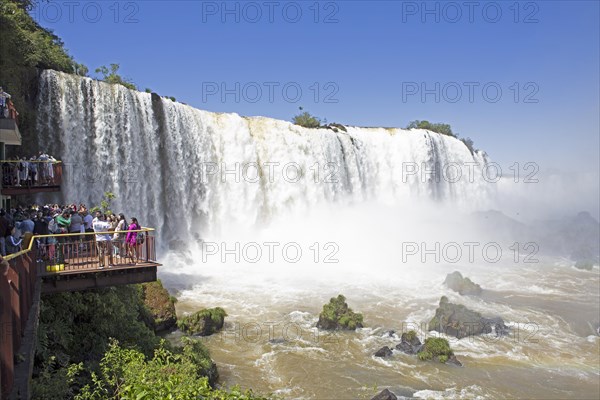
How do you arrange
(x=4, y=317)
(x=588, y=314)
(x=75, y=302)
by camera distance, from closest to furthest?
(x=4, y=317)
(x=75, y=302)
(x=588, y=314)

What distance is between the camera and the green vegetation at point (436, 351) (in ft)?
44.1

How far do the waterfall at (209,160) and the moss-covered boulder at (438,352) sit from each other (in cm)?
1714

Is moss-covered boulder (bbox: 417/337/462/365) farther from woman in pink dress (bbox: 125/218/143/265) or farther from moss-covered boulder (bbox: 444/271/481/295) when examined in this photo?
woman in pink dress (bbox: 125/218/143/265)

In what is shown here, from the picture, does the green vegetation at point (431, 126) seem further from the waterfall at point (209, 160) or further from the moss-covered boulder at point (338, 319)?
the moss-covered boulder at point (338, 319)


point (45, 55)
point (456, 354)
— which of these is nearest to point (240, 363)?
point (456, 354)

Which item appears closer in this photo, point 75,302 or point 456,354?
point 75,302

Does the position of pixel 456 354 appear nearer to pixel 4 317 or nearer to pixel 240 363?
pixel 240 363

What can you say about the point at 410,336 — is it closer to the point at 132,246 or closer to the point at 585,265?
the point at 132,246

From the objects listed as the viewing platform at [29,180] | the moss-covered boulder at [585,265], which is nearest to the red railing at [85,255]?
the viewing platform at [29,180]

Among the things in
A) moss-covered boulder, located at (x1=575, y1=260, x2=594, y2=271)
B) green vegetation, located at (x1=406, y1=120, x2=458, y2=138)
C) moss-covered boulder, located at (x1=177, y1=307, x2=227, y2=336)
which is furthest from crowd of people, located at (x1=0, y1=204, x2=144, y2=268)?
green vegetation, located at (x1=406, y1=120, x2=458, y2=138)

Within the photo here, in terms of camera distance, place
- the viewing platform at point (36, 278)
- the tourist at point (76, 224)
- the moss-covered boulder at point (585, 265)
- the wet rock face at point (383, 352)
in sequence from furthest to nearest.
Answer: the moss-covered boulder at point (585, 265), the wet rock face at point (383, 352), the tourist at point (76, 224), the viewing platform at point (36, 278)

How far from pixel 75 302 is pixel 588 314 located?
18.5 meters

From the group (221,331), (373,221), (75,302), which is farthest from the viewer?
(373,221)

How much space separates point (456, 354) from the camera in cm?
1404
